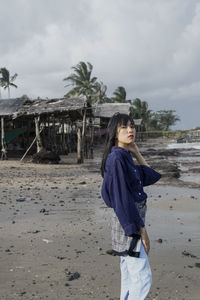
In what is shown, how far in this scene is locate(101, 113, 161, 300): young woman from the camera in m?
2.17

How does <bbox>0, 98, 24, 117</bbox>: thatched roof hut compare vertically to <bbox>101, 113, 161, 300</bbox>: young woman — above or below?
above

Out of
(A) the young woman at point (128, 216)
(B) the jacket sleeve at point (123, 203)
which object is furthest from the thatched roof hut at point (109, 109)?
(B) the jacket sleeve at point (123, 203)

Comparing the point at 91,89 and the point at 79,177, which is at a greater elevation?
the point at 91,89

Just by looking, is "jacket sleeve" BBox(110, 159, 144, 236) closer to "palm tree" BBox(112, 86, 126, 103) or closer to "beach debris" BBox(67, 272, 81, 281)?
"beach debris" BBox(67, 272, 81, 281)

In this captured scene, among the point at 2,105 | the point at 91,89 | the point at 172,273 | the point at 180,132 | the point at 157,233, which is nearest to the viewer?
the point at 172,273

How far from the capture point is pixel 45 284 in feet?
11.2

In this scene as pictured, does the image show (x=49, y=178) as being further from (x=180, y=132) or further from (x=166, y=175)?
(x=180, y=132)

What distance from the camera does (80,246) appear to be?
15.0 ft

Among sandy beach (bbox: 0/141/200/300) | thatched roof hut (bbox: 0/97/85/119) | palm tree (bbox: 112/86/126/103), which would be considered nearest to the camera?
sandy beach (bbox: 0/141/200/300)

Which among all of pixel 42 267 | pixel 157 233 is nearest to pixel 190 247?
pixel 157 233

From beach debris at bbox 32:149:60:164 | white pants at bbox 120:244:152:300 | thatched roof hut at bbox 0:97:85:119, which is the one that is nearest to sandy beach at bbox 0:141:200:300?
white pants at bbox 120:244:152:300

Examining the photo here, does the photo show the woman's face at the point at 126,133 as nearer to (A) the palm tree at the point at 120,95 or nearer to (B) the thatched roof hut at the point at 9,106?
(B) the thatched roof hut at the point at 9,106

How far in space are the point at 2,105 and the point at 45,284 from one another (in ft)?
62.9

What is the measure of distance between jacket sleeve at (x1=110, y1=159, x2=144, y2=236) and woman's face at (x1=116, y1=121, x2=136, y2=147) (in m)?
0.25
